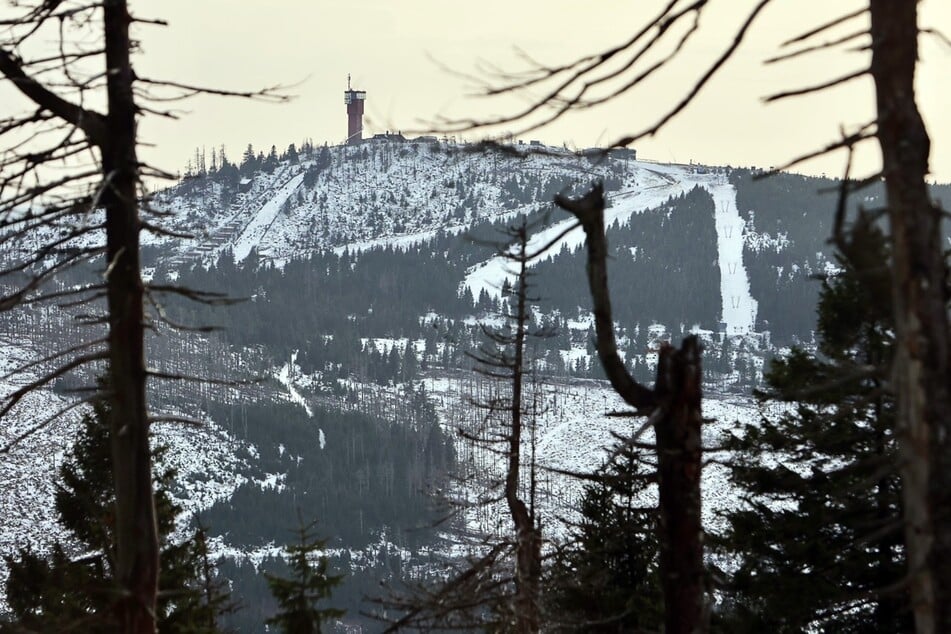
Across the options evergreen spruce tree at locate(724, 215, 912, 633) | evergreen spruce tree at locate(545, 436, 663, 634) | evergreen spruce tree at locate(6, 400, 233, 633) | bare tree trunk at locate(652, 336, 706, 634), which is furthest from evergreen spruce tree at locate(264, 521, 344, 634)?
Answer: bare tree trunk at locate(652, 336, 706, 634)

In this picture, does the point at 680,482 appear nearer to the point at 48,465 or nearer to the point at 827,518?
the point at 827,518

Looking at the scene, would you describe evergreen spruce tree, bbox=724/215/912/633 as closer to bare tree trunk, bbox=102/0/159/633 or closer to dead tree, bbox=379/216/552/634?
dead tree, bbox=379/216/552/634

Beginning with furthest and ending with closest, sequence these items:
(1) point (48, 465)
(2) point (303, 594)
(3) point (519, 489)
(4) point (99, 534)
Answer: (1) point (48, 465), (3) point (519, 489), (4) point (99, 534), (2) point (303, 594)

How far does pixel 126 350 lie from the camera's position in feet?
20.0

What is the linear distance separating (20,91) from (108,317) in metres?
1.39

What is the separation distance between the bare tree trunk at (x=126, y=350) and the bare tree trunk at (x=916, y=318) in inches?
157

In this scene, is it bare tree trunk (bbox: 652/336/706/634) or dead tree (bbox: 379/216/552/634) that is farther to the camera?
dead tree (bbox: 379/216/552/634)

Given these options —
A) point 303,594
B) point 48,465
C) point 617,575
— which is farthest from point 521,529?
point 48,465

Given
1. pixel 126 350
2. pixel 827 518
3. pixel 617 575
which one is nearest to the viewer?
pixel 126 350

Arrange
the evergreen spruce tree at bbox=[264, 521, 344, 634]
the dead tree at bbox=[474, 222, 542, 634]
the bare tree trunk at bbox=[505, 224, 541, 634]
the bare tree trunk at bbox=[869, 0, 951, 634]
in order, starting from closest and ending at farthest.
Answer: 1. the bare tree trunk at bbox=[869, 0, 951, 634]
2. the bare tree trunk at bbox=[505, 224, 541, 634]
3. the dead tree at bbox=[474, 222, 542, 634]
4. the evergreen spruce tree at bbox=[264, 521, 344, 634]

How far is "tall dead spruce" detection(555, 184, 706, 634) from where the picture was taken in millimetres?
5375

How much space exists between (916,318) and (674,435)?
5.59 ft

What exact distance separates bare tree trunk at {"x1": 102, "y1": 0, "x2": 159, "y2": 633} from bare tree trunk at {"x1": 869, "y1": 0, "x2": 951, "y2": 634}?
399 cm

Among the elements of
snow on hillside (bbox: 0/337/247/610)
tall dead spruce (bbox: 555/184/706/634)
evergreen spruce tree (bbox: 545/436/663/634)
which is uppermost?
tall dead spruce (bbox: 555/184/706/634)
